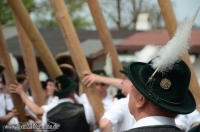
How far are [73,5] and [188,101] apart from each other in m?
27.6

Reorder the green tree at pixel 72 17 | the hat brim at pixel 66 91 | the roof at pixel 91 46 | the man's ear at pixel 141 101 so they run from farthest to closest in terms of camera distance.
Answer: the green tree at pixel 72 17 < the roof at pixel 91 46 < the hat brim at pixel 66 91 < the man's ear at pixel 141 101

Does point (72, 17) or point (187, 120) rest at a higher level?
point (187, 120)

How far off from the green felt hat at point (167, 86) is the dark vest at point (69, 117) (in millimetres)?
3377

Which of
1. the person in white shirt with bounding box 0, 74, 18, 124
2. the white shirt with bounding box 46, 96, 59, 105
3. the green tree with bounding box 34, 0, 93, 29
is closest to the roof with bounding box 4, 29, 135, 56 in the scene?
the person in white shirt with bounding box 0, 74, 18, 124

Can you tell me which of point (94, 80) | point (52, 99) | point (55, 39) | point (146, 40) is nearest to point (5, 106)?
point (52, 99)

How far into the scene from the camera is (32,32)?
6.03m

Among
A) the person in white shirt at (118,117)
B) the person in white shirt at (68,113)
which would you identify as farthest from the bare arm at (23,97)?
the person in white shirt at (118,117)

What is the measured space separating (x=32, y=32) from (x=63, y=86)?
32.0 inches

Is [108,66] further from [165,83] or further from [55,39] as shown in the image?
[55,39]

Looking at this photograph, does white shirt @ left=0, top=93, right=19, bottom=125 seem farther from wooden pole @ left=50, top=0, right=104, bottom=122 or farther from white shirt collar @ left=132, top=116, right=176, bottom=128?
white shirt collar @ left=132, top=116, right=176, bottom=128

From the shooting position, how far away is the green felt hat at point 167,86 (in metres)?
2.52

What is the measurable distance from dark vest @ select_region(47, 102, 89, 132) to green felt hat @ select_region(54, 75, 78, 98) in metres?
0.14

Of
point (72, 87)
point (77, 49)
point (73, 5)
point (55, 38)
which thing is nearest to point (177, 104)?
point (77, 49)

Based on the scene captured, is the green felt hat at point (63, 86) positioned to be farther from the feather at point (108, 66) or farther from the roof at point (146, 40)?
the roof at point (146, 40)
